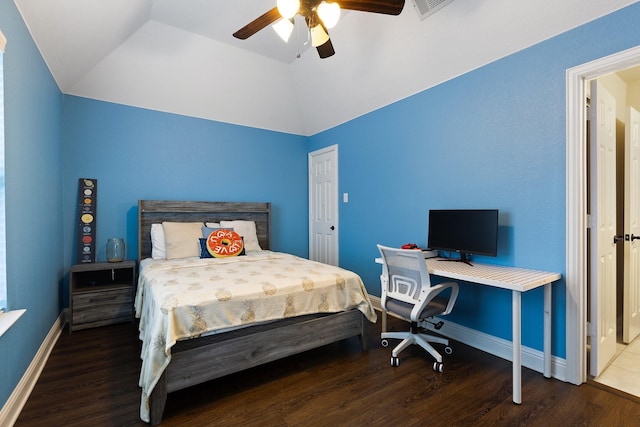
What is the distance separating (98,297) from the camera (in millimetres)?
2941

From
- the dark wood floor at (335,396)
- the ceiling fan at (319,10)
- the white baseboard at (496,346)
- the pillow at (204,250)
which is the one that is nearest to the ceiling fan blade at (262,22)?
the ceiling fan at (319,10)

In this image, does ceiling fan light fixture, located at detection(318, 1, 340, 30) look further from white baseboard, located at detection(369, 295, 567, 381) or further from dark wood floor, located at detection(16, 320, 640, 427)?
white baseboard, located at detection(369, 295, 567, 381)

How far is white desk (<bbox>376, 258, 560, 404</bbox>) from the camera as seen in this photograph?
182 cm

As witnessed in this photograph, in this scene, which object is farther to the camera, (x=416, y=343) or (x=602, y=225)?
(x=416, y=343)

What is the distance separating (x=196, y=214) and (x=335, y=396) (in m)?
2.75

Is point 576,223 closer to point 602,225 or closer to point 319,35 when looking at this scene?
point 602,225

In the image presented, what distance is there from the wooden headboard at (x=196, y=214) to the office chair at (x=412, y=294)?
221cm

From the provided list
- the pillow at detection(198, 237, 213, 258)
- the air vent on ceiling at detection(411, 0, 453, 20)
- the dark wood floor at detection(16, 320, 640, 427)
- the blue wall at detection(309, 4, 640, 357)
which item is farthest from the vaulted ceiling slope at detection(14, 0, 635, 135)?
the dark wood floor at detection(16, 320, 640, 427)

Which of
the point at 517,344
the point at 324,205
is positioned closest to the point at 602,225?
the point at 517,344

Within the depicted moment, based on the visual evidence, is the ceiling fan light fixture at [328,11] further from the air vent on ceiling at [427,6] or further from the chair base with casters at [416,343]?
the chair base with casters at [416,343]

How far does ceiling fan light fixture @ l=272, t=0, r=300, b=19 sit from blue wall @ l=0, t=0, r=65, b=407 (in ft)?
4.70

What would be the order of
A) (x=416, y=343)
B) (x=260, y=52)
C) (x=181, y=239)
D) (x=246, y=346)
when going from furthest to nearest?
1. (x=260, y=52)
2. (x=181, y=239)
3. (x=416, y=343)
4. (x=246, y=346)

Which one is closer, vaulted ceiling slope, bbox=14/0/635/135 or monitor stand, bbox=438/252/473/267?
vaulted ceiling slope, bbox=14/0/635/135

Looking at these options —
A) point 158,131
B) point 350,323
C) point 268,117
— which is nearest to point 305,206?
point 268,117
